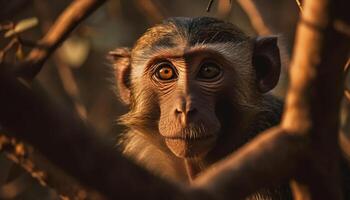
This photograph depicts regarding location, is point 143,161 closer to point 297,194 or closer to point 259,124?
point 259,124

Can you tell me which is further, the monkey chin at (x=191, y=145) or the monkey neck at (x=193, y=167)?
the monkey neck at (x=193, y=167)

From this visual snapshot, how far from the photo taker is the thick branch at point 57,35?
13.9 ft

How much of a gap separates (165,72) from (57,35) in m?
0.66

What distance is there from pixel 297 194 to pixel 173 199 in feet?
2.27

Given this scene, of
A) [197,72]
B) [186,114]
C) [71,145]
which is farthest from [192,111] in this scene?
[71,145]

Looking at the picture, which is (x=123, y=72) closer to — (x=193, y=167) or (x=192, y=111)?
(x=193, y=167)

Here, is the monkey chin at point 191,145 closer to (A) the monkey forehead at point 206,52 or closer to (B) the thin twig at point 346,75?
(A) the monkey forehead at point 206,52

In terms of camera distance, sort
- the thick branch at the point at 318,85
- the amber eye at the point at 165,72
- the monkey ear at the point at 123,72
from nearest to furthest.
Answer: the thick branch at the point at 318,85
the amber eye at the point at 165,72
the monkey ear at the point at 123,72

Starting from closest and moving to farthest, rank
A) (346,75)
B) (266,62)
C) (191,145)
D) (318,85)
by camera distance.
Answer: (318,85) → (346,75) → (191,145) → (266,62)

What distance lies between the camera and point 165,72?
4.71 metres

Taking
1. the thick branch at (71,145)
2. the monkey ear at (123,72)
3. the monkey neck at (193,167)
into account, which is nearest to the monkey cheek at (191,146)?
the monkey neck at (193,167)

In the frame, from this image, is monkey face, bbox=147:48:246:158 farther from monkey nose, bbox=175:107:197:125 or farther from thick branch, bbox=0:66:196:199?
thick branch, bbox=0:66:196:199

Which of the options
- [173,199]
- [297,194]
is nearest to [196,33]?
[297,194]

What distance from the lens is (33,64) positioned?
4.34 meters
